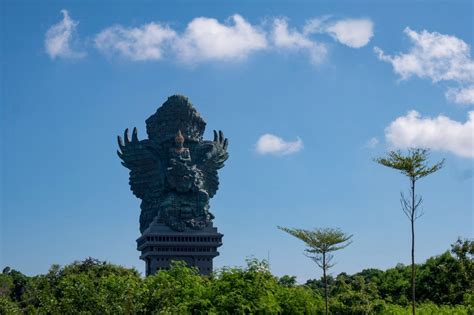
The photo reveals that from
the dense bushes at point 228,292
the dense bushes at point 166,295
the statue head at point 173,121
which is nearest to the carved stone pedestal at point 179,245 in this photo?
the statue head at point 173,121

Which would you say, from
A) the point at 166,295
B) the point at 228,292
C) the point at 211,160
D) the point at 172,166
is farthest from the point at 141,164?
the point at 166,295

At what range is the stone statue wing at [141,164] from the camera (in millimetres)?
141875

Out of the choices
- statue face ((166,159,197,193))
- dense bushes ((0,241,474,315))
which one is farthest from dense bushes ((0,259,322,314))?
statue face ((166,159,197,193))

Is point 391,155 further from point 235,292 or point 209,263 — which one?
point 209,263

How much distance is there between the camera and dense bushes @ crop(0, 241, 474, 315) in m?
38.2

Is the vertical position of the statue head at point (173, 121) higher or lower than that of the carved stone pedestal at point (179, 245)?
higher

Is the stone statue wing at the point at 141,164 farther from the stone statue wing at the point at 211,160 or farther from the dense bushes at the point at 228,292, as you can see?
the dense bushes at the point at 228,292

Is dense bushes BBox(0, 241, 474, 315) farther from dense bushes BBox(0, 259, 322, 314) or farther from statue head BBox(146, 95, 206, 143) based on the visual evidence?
statue head BBox(146, 95, 206, 143)

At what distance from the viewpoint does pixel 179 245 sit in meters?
142

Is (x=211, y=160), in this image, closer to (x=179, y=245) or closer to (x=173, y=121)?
(x=173, y=121)

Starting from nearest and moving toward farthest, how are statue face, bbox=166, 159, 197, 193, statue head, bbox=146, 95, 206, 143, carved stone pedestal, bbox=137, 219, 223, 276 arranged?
1. statue face, bbox=166, 159, 197, 193
2. carved stone pedestal, bbox=137, 219, 223, 276
3. statue head, bbox=146, 95, 206, 143

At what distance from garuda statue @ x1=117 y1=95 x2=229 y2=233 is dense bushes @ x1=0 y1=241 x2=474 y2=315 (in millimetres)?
44663

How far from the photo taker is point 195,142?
145m

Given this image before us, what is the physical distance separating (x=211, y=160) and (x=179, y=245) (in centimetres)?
1684
